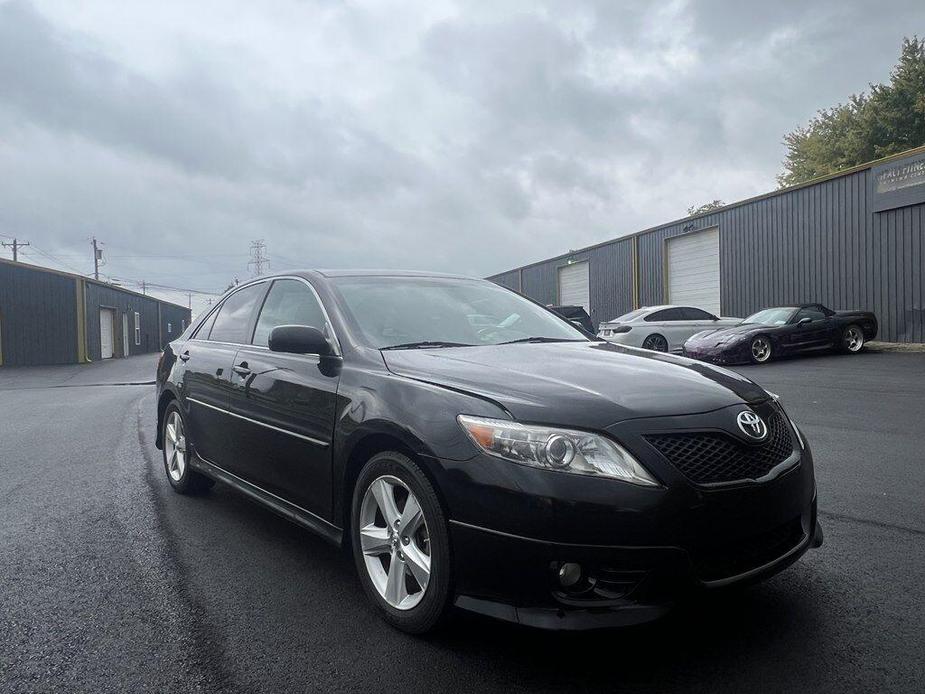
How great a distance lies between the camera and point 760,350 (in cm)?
1498

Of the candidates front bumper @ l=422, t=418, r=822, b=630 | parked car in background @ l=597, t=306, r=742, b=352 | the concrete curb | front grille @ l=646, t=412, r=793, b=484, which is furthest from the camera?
parked car in background @ l=597, t=306, r=742, b=352

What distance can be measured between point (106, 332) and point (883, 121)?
3700 cm

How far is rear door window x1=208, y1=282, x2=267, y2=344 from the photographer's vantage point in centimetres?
446

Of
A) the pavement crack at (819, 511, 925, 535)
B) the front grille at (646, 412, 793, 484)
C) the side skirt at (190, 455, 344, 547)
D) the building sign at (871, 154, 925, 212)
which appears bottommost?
the pavement crack at (819, 511, 925, 535)

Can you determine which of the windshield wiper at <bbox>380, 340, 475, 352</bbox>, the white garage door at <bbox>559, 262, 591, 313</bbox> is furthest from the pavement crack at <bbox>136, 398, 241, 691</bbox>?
the white garage door at <bbox>559, 262, 591, 313</bbox>

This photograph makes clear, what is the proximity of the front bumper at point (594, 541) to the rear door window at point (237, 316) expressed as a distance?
97.9 inches

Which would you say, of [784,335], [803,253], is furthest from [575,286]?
[784,335]

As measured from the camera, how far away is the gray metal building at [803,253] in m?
17.9

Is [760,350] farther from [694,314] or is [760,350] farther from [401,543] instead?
[401,543]

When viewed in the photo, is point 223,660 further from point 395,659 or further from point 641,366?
point 641,366

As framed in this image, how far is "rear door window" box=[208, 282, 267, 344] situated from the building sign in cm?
1830

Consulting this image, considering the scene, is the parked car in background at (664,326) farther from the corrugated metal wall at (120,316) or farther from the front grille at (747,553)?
the corrugated metal wall at (120,316)

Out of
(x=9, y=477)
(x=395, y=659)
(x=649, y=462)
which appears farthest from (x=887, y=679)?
(x=9, y=477)

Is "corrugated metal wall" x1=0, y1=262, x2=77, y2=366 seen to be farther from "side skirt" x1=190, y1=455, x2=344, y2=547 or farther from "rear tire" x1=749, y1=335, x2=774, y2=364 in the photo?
"side skirt" x1=190, y1=455, x2=344, y2=547
